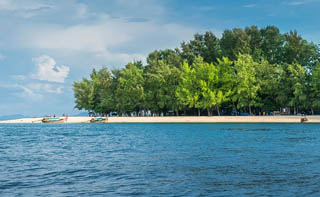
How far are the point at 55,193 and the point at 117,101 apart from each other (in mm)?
106019

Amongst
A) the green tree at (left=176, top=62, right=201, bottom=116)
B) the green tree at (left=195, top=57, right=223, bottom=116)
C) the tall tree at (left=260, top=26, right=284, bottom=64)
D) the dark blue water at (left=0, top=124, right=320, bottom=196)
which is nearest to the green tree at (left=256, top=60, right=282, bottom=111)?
the green tree at (left=195, top=57, right=223, bottom=116)

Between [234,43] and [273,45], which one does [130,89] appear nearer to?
[234,43]

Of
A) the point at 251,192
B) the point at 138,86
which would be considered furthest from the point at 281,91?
the point at 251,192

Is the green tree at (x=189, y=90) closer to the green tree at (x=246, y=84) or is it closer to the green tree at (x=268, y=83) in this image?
the green tree at (x=246, y=84)

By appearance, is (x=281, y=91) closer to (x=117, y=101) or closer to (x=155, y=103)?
(x=155, y=103)

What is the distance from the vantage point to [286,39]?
113812mm

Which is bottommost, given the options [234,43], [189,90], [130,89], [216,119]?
[216,119]

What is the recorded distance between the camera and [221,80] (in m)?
104

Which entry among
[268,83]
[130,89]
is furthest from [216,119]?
[130,89]

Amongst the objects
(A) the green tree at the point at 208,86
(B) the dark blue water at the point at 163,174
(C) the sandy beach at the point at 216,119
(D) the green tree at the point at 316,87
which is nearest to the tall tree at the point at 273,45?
(A) the green tree at the point at 208,86

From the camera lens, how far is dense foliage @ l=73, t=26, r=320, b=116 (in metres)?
95.6

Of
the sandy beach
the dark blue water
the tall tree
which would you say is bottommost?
the dark blue water

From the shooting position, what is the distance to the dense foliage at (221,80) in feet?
314

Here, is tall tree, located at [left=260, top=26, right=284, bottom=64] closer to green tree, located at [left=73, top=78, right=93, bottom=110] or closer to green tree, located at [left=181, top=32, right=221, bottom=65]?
green tree, located at [left=181, top=32, right=221, bottom=65]
